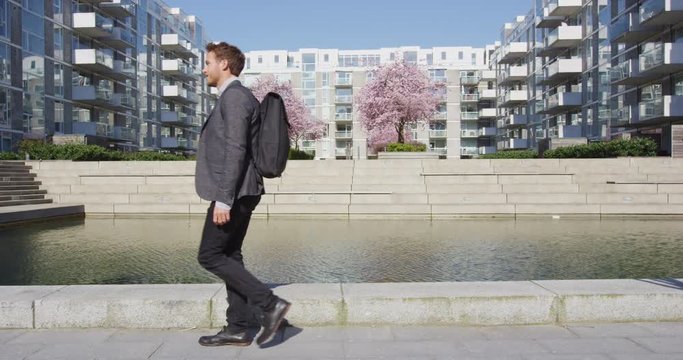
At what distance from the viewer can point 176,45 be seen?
2343 inches

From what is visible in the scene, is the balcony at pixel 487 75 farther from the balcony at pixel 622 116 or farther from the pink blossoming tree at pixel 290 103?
the balcony at pixel 622 116

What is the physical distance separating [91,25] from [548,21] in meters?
40.4

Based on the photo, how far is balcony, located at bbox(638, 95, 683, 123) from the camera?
28938mm

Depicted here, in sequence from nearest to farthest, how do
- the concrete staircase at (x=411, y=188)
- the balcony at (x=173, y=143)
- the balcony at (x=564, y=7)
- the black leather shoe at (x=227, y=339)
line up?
the black leather shoe at (x=227, y=339), the concrete staircase at (x=411, y=188), the balcony at (x=564, y=7), the balcony at (x=173, y=143)

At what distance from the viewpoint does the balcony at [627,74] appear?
33.0 m

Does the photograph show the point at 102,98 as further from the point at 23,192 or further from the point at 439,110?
the point at 439,110

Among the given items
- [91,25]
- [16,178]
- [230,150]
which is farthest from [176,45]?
[230,150]

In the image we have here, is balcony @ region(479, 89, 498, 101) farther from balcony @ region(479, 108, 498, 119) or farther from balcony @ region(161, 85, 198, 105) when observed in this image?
balcony @ region(161, 85, 198, 105)

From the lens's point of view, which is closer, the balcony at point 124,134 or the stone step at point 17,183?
the stone step at point 17,183

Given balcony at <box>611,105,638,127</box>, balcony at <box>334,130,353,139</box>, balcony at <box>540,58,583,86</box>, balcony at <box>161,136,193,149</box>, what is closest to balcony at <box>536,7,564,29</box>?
balcony at <box>540,58,583,86</box>

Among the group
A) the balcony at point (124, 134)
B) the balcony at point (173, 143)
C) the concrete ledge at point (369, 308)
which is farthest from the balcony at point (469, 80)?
the concrete ledge at point (369, 308)

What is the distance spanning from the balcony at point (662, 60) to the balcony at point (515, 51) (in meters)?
27.8

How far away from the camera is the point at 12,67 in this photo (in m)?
32.8

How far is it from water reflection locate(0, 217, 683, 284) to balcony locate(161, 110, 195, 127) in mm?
47549
